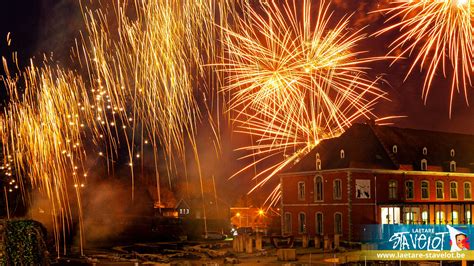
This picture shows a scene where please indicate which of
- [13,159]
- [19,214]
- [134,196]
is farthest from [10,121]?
[134,196]

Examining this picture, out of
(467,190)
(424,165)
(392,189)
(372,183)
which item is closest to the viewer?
(372,183)

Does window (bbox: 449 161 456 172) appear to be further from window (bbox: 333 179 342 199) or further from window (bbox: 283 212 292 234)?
window (bbox: 283 212 292 234)

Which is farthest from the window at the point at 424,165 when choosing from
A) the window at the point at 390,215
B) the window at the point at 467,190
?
the window at the point at 390,215

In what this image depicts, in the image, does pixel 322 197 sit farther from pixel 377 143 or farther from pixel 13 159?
pixel 13 159

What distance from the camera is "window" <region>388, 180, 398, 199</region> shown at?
41.2 metres

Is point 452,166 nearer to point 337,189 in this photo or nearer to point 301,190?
point 337,189

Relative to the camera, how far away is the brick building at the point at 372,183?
40062 millimetres

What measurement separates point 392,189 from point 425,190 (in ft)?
11.7

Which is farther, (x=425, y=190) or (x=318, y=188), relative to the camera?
(x=425, y=190)

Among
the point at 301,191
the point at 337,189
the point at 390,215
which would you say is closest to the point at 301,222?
the point at 301,191

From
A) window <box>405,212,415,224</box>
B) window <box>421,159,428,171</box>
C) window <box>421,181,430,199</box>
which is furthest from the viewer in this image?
window <box>421,159,428,171</box>

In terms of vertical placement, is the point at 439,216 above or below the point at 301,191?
below

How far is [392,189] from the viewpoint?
1633 inches

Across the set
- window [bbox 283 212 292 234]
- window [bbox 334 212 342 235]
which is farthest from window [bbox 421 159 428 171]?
window [bbox 283 212 292 234]
